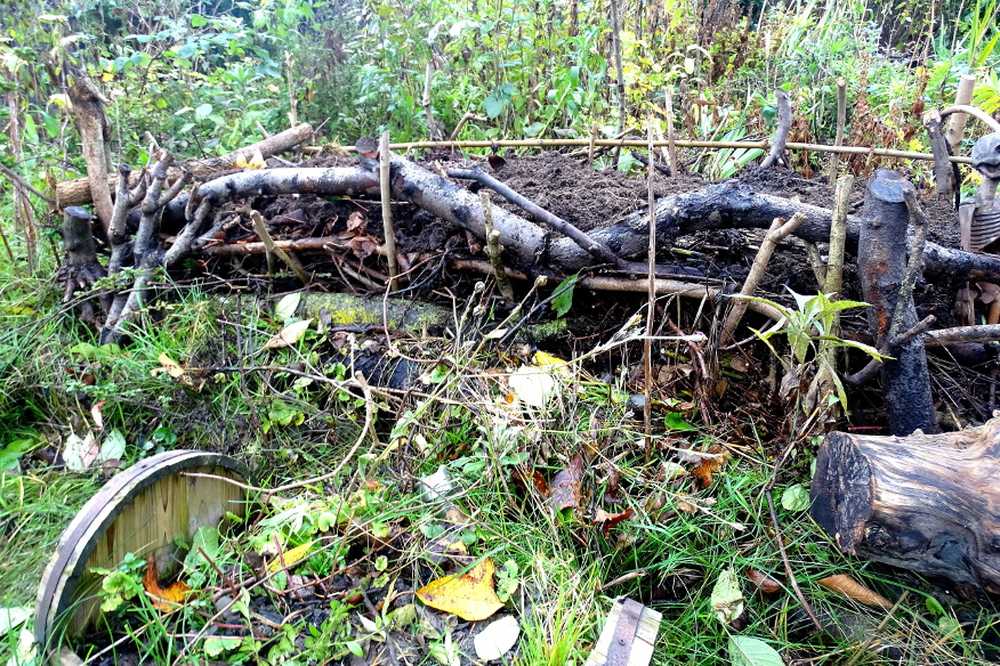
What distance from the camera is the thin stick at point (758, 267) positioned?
205cm

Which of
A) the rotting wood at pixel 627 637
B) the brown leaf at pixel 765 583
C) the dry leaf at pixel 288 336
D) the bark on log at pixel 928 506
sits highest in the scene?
the bark on log at pixel 928 506

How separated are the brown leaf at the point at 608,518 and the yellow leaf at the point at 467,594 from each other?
32 centimetres

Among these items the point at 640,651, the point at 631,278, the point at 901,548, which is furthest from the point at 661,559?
the point at 631,278

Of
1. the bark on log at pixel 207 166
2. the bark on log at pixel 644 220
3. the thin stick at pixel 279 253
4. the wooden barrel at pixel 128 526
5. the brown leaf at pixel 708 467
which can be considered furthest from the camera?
the bark on log at pixel 207 166

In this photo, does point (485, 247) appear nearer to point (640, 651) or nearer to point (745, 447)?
point (745, 447)

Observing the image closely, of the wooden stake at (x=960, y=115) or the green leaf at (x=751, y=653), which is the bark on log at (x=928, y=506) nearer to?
the green leaf at (x=751, y=653)

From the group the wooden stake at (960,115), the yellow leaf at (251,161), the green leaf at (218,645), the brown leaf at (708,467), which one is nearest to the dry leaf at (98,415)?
the green leaf at (218,645)

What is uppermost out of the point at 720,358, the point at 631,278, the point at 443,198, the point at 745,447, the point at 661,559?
the point at 443,198

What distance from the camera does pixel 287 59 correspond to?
5.20 meters

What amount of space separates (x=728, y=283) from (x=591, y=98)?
9.08ft

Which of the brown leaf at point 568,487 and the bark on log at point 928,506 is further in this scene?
the brown leaf at point 568,487

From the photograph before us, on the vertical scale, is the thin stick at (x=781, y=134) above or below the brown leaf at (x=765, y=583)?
above

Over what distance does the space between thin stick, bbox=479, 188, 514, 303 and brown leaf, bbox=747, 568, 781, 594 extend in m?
1.27

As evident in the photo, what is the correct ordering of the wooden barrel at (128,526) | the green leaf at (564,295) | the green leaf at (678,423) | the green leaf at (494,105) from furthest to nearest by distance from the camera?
the green leaf at (494,105) < the green leaf at (564,295) < the green leaf at (678,423) < the wooden barrel at (128,526)
